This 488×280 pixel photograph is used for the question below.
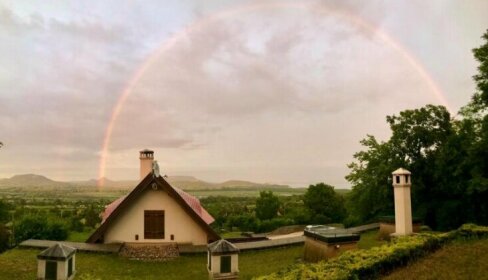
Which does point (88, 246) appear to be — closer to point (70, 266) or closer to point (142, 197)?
point (142, 197)

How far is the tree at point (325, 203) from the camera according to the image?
43.4m

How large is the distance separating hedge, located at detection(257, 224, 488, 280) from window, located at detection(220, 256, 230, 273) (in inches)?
143

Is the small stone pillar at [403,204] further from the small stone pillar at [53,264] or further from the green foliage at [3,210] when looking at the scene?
the green foliage at [3,210]

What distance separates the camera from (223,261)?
49.4 ft

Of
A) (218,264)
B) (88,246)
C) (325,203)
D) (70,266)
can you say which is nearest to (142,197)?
(88,246)

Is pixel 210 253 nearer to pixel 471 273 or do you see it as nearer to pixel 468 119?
pixel 471 273

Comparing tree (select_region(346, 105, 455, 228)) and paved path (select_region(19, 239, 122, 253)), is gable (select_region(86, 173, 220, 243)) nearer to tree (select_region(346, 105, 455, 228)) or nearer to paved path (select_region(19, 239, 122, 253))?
paved path (select_region(19, 239, 122, 253))

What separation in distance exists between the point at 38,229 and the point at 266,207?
116ft

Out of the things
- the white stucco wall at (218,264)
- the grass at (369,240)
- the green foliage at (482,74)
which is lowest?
the grass at (369,240)

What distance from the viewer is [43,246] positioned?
20750 mm

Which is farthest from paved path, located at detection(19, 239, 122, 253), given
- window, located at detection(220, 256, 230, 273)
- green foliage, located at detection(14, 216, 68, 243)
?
window, located at detection(220, 256, 230, 273)

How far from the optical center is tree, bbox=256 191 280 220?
55844mm

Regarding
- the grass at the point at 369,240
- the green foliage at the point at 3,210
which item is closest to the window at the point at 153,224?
the grass at the point at 369,240

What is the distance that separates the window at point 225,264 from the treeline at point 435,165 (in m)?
15.3
